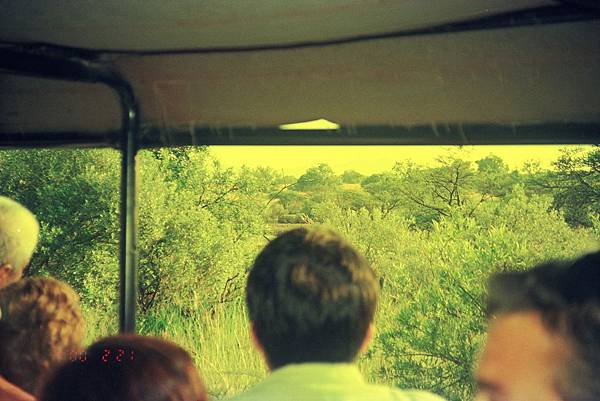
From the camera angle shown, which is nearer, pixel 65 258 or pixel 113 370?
pixel 113 370

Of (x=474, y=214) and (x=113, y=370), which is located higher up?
(x=474, y=214)

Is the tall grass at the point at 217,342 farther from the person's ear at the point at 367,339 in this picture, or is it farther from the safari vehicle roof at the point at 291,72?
the person's ear at the point at 367,339

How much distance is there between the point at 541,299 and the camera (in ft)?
3.00

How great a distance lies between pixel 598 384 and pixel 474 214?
22.4 ft

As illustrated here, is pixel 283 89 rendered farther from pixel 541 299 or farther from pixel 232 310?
pixel 232 310

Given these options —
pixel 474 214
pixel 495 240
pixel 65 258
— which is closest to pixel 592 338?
pixel 495 240

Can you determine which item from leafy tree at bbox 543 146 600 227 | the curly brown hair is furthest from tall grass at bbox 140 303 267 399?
the curly brown hair

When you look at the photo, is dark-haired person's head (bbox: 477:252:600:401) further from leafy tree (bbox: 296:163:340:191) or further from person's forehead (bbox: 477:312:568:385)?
leafy tree (bbox: 296:163:340:191)

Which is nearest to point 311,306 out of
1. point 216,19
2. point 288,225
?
point 216,19

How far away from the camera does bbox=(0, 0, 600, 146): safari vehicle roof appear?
192 centimetres

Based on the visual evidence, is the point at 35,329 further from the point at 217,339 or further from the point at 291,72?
the point at 217,339
